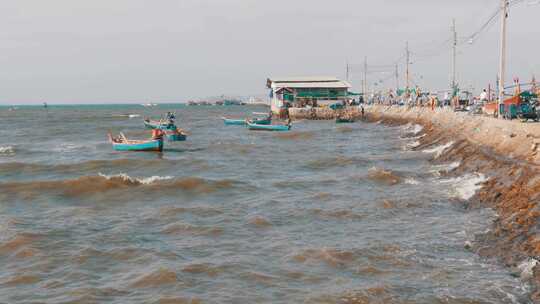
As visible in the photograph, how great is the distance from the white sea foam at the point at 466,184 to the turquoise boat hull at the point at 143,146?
23952 millimetres

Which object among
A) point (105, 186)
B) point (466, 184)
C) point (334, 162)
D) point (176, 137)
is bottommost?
point (105, 186)

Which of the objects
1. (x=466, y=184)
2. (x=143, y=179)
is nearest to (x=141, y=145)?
(x=143, y=179)

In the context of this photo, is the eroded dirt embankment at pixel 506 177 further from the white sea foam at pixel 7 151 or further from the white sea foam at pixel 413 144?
the white sea foam at pixel 7 151

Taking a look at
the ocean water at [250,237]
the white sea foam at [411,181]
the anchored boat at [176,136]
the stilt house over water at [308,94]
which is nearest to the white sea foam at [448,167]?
the ocean water at [250,237]

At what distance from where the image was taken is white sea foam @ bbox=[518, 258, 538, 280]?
12.2 m

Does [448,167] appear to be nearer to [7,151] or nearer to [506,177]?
[506,177]

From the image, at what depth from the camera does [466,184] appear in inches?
900

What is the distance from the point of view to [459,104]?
57219 mm

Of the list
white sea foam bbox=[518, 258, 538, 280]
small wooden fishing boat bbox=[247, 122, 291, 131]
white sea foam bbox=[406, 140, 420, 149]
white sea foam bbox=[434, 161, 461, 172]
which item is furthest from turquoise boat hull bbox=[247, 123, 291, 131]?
white sea foam bbox=[518, 258, 538, 280]

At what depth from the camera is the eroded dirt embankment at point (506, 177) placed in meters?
13.7

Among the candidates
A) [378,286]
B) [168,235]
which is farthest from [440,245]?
[168,235]

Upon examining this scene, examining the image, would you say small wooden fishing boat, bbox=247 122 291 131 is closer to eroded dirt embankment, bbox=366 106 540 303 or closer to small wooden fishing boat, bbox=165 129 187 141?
small wooden fishing boat, bbox=165 129 187 141

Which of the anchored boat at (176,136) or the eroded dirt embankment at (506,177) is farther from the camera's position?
the anchored boat at (176,136)

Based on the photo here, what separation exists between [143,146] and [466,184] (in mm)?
27255
